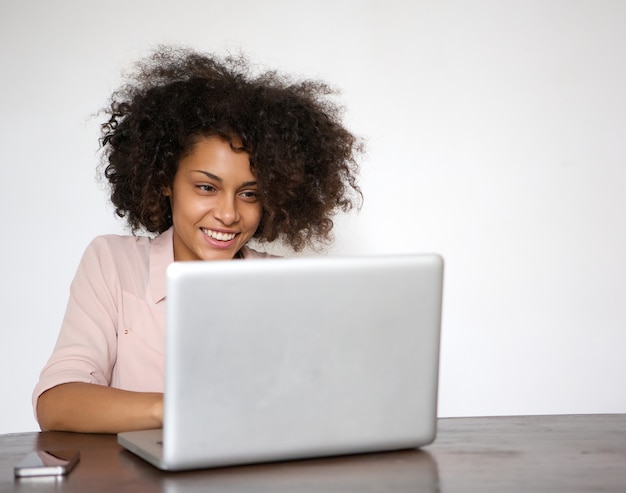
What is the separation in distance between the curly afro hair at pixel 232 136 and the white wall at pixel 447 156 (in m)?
0.62

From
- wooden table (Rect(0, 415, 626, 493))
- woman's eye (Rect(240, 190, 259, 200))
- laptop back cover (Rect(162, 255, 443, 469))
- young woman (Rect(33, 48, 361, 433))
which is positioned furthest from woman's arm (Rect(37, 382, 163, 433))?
woman's eye (Rect(240, 190, 259, 200))

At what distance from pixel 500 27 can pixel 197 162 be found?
1.53 metres

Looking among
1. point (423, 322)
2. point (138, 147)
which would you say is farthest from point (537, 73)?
point (423, 322)

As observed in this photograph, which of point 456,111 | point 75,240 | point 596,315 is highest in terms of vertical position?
point 456,111

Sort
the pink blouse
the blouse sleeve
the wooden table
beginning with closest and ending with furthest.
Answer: the wooden table, the blouse sleeve, the pink blouse

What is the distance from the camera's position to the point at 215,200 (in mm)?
2209

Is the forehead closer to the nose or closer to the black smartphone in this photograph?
the nose

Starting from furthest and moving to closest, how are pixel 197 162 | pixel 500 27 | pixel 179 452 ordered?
pixel 500 27 → pixel 197 162 → pixel 179 452

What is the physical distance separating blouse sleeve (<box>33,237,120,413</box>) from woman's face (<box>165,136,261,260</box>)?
0.21 m

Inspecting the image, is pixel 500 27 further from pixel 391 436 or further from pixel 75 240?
pixel 391 436

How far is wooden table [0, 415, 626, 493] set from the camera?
3.96 feet

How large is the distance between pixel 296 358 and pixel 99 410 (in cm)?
52

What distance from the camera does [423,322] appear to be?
137 cm

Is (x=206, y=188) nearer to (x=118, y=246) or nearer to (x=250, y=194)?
(x=250, y=194)
